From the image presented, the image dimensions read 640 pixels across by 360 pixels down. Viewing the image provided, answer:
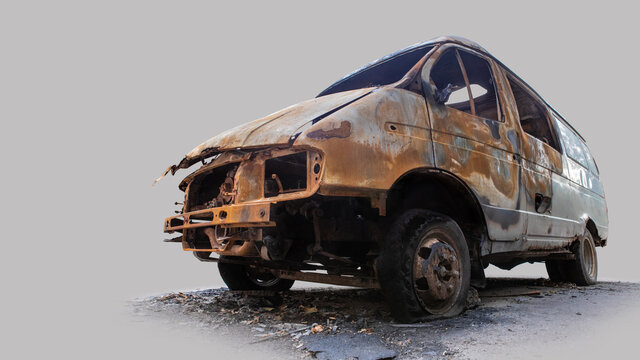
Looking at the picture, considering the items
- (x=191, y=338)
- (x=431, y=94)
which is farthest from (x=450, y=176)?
(x=191, y=338)

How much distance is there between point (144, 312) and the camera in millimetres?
3947

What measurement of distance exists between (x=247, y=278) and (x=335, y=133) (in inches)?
104

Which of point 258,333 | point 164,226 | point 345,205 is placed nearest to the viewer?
point 258,333

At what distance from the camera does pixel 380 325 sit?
305 centimetres

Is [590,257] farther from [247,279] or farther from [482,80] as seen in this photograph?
[247,279]

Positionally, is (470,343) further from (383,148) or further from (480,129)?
(480,129)

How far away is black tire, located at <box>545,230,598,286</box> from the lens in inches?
236

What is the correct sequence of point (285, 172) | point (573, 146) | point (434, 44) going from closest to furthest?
point (285, 172)
point (434, 44)
point (573, 146)

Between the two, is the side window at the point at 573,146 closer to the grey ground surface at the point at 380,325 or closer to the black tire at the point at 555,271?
the black tire at the point at 555,271

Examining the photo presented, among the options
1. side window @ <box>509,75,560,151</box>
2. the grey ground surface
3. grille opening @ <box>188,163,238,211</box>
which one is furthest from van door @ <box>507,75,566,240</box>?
grille opening @ <box>188,163,238,211</box>

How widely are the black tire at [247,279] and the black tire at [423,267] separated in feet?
→ 6.19

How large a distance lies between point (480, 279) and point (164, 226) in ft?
9.64

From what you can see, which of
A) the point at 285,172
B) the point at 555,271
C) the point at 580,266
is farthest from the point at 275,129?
the point at 555,271

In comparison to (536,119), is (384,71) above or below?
above
